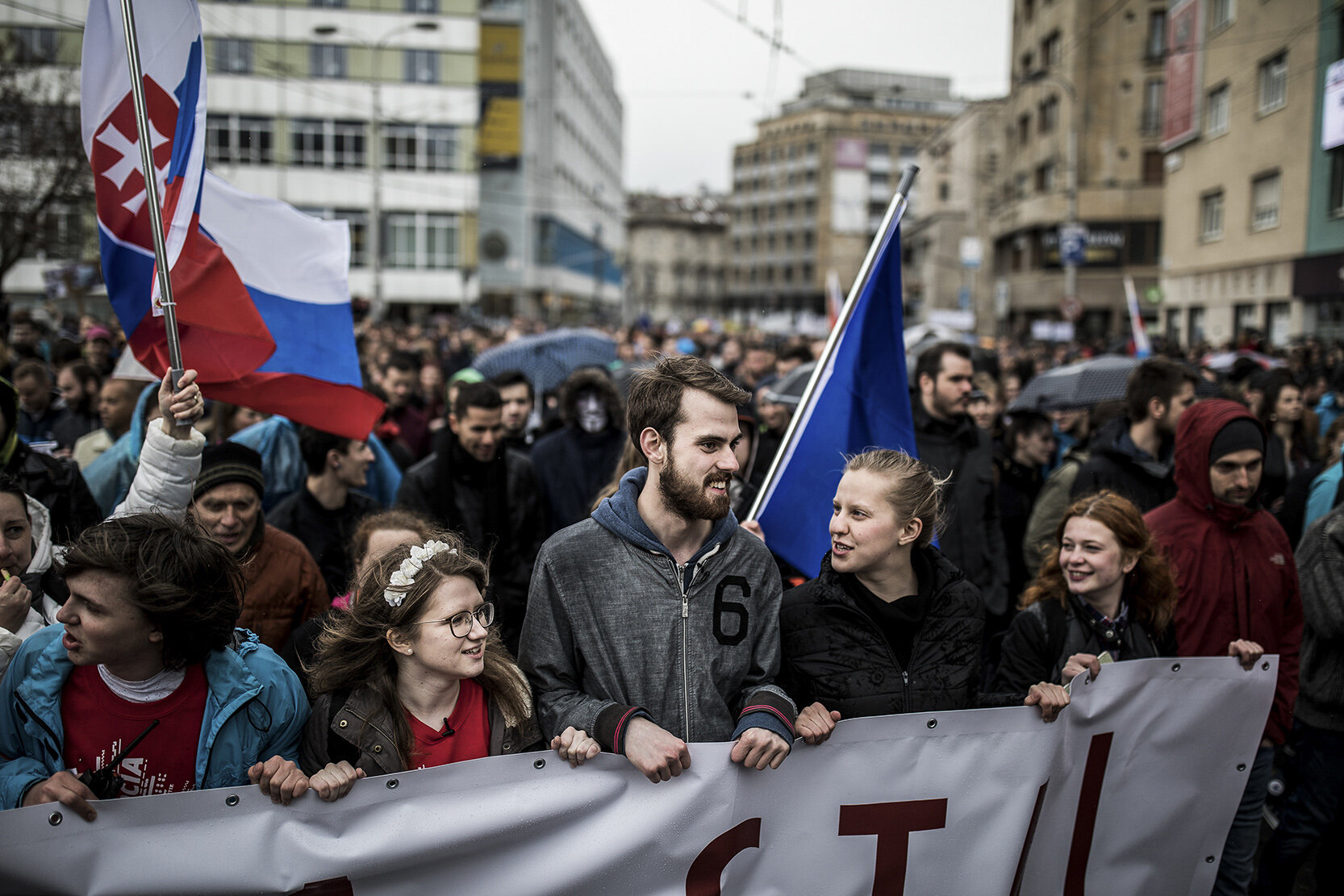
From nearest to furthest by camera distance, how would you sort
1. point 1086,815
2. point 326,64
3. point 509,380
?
point 1086,815 → point 509,380 → point 326,64

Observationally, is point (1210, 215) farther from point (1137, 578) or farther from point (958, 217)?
point (958, 217)

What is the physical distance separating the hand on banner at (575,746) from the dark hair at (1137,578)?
1.86 metres

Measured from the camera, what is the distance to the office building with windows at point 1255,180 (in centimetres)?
1959

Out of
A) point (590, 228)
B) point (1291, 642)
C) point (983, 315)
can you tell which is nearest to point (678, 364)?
point (1291, 642)

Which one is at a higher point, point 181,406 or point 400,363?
point 400,363

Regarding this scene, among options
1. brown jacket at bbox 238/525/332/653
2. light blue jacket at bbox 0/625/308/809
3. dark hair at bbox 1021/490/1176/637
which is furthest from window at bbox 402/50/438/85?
light blue jacket at bbox 0/625/308/809

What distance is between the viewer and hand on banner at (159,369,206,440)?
3.15m

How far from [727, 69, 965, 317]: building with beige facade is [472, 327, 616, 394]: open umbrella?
90508 millimetres

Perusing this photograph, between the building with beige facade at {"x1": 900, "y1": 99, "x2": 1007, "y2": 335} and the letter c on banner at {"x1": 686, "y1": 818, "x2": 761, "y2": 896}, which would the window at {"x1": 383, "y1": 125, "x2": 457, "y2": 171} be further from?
the letter c on banner at {"x1": 686, "y1": 818, "x2": 761, "y2": 896}

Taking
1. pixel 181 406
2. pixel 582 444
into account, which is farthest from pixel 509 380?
pixel 181 406

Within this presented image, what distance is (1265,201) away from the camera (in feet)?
74.5

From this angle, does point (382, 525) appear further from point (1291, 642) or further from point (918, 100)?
point (918, 100)

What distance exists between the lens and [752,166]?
113m

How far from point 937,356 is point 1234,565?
1907mm
